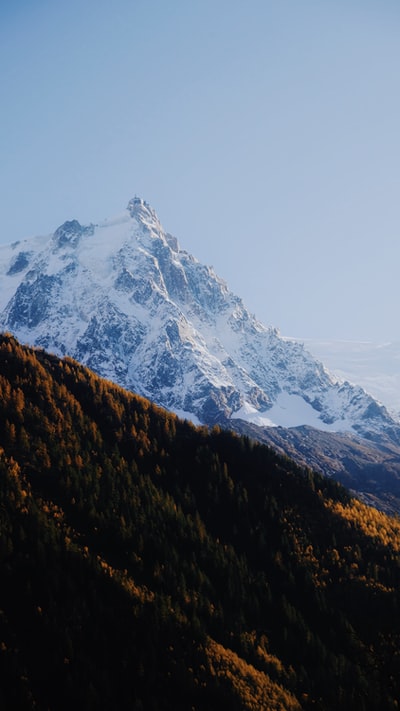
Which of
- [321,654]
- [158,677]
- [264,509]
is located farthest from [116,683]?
[264,509]

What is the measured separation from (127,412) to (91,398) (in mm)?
12865

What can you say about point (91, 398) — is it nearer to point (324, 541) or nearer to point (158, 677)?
point (324, 541)

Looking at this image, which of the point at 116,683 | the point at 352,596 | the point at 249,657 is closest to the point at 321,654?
the point at 249,657

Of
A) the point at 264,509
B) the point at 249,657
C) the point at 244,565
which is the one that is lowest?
the point at 249,657

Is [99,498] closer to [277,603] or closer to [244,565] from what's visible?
[244,565]

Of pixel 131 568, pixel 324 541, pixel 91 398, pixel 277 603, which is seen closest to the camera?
pixel 131 568

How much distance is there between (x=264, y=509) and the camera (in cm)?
15788

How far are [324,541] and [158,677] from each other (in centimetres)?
6726

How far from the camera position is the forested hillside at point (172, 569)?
312 ft

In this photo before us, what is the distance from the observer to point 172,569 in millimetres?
122938

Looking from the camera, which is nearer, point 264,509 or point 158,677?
point 158,677

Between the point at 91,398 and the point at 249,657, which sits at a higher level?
the point at 91,398

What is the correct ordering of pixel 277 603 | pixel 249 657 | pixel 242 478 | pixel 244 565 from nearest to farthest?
pixel 249 657 < pixel 277 603 < pixel 244 565 < pixel 242 478

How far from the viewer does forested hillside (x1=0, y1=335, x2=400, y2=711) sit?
95.0 meters
